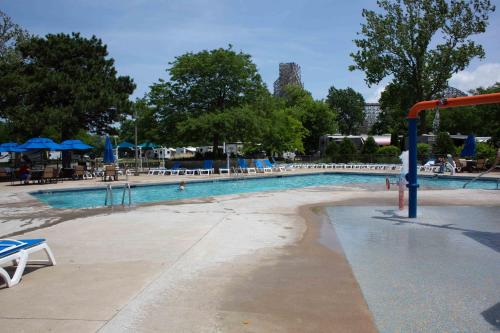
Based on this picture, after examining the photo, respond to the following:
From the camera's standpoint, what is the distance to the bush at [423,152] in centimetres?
3451

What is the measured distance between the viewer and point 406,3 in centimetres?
3947

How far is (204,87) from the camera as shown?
31.2 metres

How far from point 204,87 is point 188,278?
88.8ft

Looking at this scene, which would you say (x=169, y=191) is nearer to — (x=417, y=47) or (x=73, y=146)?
(x=73, y=146)

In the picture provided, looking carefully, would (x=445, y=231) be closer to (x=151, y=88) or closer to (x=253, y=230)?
(x=253, y=230)

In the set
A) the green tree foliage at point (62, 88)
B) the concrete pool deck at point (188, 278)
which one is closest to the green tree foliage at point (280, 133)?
the green tree foliage at point (62, 88)

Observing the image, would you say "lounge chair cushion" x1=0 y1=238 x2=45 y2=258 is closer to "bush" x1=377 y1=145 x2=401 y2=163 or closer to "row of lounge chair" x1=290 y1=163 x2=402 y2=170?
"row of lounge chair" x1=290 y1=163 x2=402 y2=170

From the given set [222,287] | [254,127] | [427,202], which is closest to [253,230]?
[222,287]

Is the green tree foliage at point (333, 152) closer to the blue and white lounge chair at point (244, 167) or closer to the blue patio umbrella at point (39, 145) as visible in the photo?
the blue and white lounge chair at point (244, 167)

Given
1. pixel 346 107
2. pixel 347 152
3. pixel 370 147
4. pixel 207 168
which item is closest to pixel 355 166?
pixel 347 152

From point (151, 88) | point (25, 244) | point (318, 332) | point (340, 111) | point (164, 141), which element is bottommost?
point (318, 332)

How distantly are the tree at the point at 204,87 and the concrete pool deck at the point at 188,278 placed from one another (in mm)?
21356

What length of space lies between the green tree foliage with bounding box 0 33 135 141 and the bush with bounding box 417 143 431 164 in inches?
912

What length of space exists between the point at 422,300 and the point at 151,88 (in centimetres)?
2998
